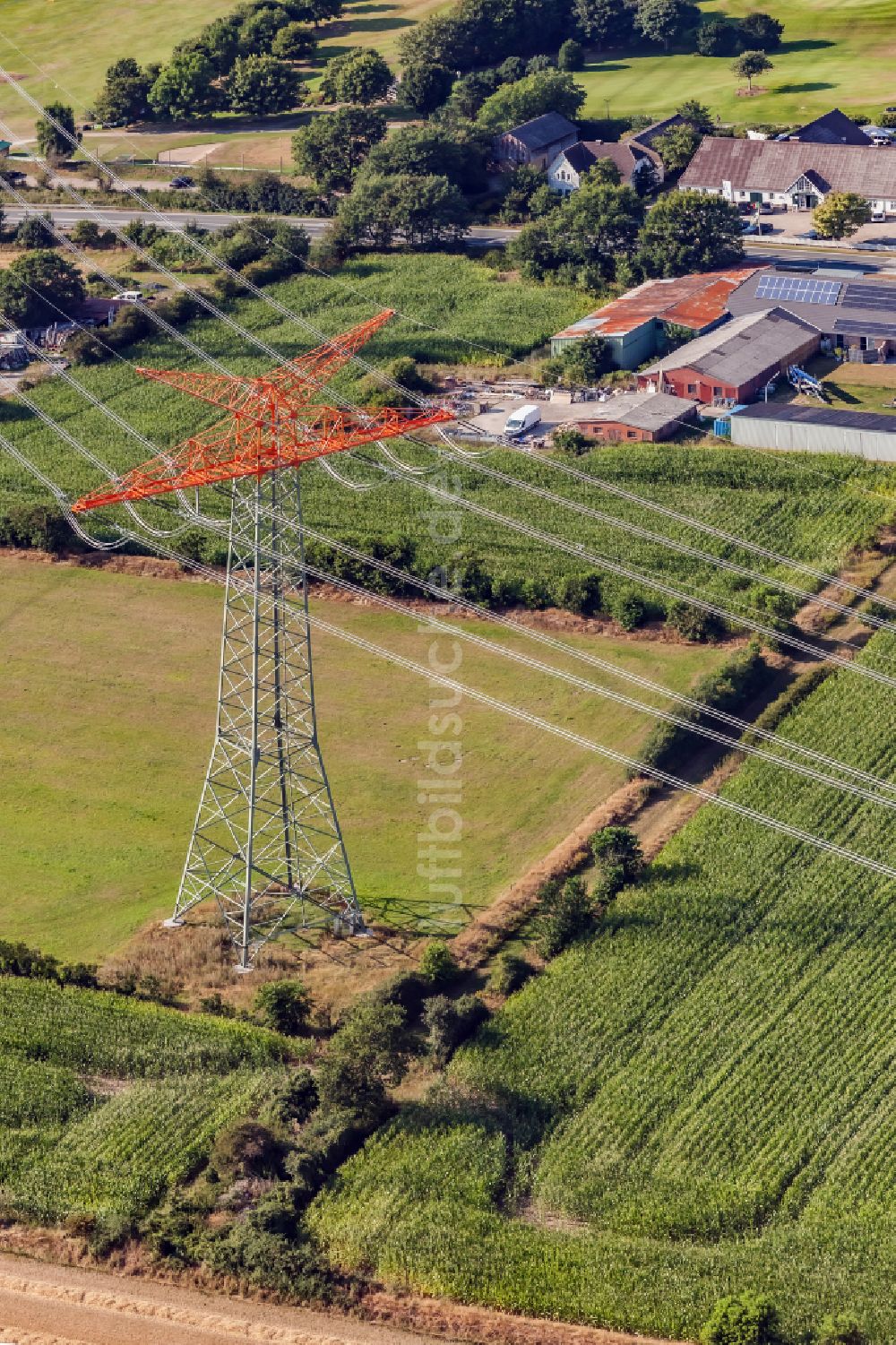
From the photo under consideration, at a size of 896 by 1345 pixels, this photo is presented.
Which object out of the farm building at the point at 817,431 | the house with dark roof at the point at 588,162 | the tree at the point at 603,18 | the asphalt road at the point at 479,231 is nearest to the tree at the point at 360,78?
the tree at the point at 603,18

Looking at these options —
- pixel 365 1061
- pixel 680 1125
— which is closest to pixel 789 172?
pixel 680 1125

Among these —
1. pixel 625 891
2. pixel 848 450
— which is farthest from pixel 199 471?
pixel 848 450

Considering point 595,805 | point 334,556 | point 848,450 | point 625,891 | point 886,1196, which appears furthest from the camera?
point 848,450

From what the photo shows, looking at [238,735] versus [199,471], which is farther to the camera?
[238,735]

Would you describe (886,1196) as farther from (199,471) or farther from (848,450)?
(848,450)

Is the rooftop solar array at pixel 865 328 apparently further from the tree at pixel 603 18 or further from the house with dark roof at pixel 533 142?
the tree at pixel 603 18

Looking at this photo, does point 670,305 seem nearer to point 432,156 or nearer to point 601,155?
point 601,155

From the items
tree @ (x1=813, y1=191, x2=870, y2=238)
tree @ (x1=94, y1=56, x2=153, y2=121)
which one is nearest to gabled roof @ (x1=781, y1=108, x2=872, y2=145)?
tree @ (x1=813, y1=191, x2=870, y2=238)

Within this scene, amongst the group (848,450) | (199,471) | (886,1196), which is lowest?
(886,1196)
